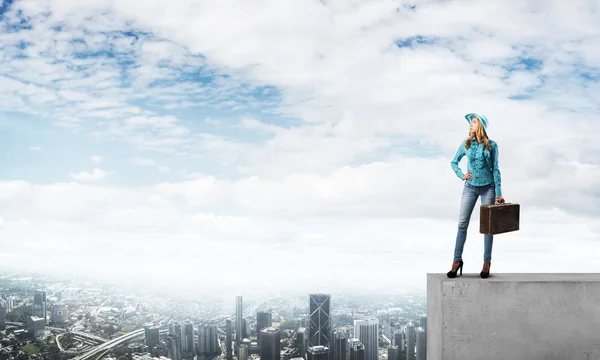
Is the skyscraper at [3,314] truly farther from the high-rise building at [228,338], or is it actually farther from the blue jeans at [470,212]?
the blue jeans at [470,212]

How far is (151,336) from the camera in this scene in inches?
531

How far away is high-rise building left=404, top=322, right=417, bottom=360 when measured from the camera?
9544 millimetres

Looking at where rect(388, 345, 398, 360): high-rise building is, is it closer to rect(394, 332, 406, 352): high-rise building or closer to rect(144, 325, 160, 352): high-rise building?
rect(394, 332, 406, 352): high-rise building

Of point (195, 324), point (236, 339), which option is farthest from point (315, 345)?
point (195, 324)

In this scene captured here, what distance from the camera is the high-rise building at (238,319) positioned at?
42.5 ft

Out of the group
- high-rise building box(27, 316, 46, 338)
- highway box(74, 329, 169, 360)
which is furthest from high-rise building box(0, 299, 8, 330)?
highway box(74, 329, 169, 360)

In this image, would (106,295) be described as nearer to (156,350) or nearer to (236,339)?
(156,350)

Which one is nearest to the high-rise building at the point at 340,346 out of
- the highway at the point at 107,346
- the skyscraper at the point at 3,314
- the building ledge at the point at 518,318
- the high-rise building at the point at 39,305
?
the highway at the point at 107,346

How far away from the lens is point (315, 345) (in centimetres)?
1130

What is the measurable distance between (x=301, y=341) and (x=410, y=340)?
298 centimetres

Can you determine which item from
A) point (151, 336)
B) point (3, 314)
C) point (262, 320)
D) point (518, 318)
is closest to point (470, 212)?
point (518, 318)

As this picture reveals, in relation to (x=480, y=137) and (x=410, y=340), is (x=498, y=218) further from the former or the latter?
(x=410, y=340)

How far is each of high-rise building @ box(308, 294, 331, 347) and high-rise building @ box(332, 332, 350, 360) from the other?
0.56ft

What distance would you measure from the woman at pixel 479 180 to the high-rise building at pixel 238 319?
340 inches
